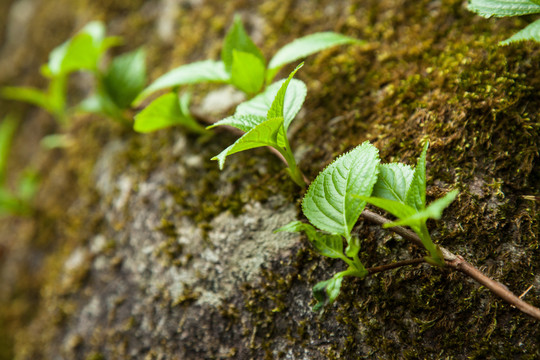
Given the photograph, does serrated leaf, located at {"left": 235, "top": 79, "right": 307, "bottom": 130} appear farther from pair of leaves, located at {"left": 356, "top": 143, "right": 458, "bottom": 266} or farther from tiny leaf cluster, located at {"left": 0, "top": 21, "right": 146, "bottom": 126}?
tiny leaf cluster, located at {"left": 0, "top": 21, "right": 146, "bottom": 126}

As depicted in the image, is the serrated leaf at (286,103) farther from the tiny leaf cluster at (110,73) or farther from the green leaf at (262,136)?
the tiny leaf cluster at (110,73)

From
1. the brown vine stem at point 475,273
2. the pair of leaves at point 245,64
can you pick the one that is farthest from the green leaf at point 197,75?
the brown vine stem at point 475,273

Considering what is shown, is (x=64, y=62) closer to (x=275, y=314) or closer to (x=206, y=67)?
(x=206, y=67)

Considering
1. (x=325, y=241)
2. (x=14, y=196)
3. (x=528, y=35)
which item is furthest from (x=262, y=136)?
(x=14, y=196)

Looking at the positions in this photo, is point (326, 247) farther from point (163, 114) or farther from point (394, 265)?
point (163, 114)

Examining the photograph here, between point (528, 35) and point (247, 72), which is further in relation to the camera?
point (247, 72)
